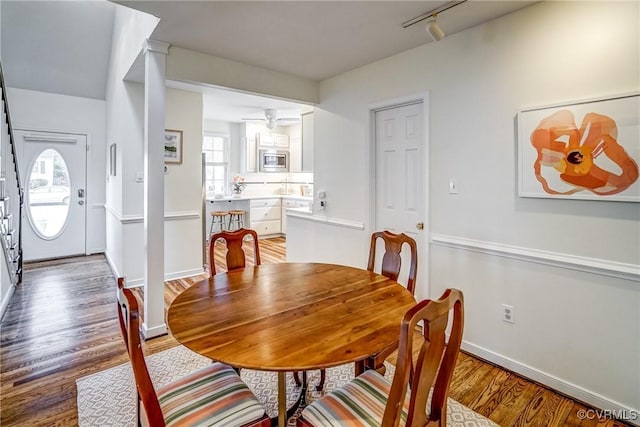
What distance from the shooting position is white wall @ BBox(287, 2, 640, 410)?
1.80 meters

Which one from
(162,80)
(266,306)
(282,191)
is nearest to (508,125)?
(266,306)

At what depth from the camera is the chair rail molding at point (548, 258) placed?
5.84 feet

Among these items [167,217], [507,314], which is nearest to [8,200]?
[167,217]

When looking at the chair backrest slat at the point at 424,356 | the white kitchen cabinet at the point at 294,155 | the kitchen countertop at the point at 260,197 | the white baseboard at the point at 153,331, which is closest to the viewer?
the chair backrest slat at the point at 424,356

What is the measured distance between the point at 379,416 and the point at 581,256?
5.18 ft

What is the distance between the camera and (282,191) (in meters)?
7.94

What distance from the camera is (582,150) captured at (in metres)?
1.89

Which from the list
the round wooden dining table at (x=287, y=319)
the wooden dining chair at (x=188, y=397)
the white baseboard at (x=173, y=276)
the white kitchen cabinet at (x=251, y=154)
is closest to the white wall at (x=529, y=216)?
the round wooden dining table at (x=287, y=319)

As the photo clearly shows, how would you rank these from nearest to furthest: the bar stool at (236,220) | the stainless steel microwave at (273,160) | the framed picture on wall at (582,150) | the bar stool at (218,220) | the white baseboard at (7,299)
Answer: the framed picture on wall at (582,150) → the white baseboard at (7,299) → the bar stool at (218,220) → the bar stool at (236,220) → the stainless steel microwave at (273,160)

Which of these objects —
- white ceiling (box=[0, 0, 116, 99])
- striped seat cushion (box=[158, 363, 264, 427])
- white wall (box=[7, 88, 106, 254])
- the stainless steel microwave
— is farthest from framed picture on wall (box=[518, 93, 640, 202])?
white wall (box=[7, 88, 106, 254])

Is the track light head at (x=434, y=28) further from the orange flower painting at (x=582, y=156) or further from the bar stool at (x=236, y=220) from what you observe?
the bar stool at (x=236, y=220)

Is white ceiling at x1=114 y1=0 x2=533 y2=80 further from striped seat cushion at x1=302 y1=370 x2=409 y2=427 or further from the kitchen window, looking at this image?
the kitchen window

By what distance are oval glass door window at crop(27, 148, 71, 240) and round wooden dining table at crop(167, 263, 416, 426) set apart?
4917 millimetres

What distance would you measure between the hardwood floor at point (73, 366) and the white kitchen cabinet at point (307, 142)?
7.21 feet
